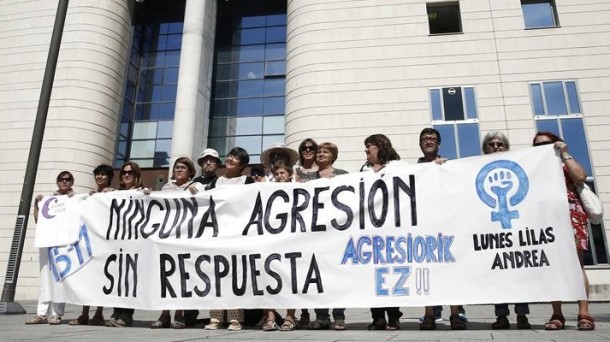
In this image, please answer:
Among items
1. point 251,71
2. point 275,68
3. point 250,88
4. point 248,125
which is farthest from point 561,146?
point 251,71

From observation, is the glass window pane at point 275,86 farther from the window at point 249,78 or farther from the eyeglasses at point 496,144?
the eyeglasses at point 496,144

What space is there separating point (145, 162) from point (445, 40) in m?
13.4

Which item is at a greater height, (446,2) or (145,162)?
(446,2)

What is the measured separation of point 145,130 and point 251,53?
617 centimetres

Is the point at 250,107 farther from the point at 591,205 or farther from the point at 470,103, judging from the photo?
the point at 591,205

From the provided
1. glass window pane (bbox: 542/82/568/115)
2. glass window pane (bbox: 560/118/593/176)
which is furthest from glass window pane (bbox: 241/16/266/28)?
glass window pane (bbox: 560/118/593/176)

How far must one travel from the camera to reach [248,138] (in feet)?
60.7

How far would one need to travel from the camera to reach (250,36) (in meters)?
20.0

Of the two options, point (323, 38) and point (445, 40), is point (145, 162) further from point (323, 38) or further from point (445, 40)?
point (445, 40)

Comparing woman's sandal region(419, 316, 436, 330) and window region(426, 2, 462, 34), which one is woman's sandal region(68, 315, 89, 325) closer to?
woman's sandal region(419, 316, 436, 330)

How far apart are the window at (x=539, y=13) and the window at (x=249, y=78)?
9.90 meters

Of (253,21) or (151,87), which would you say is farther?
(253,21)

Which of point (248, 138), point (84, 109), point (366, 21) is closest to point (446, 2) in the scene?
point (366, 21)

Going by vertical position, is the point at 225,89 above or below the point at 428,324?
above
